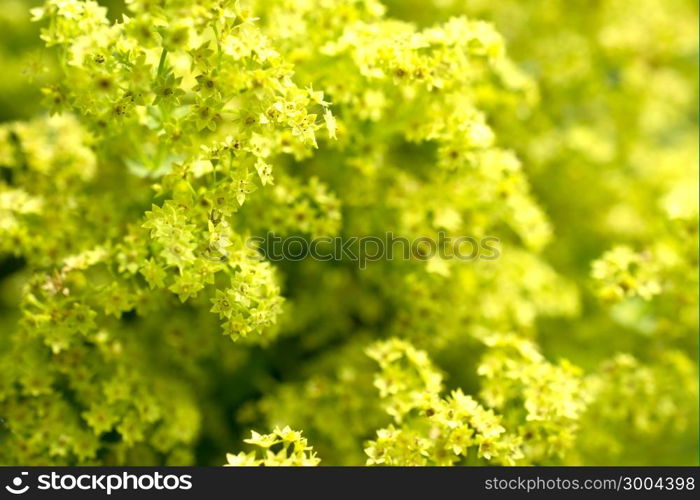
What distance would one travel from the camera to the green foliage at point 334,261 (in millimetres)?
1644

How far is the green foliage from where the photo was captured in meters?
1.64

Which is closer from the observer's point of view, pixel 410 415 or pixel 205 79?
pixel 205 79

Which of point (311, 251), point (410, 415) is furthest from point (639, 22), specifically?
point (410, 415)

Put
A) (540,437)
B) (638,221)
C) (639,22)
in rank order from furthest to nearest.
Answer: (639,22)
(638,221)
(540,437)

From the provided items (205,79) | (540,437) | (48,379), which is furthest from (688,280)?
(48,379)

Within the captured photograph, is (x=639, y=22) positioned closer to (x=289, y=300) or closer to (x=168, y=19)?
(x=289, y=300)

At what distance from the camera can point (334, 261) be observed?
2297 millimetres

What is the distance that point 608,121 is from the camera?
9.83 ft

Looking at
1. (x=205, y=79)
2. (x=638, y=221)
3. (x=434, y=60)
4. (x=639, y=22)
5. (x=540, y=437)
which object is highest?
(x=639, y=22)

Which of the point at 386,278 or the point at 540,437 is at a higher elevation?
the point at 386,278

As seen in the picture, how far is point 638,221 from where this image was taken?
268 cm
